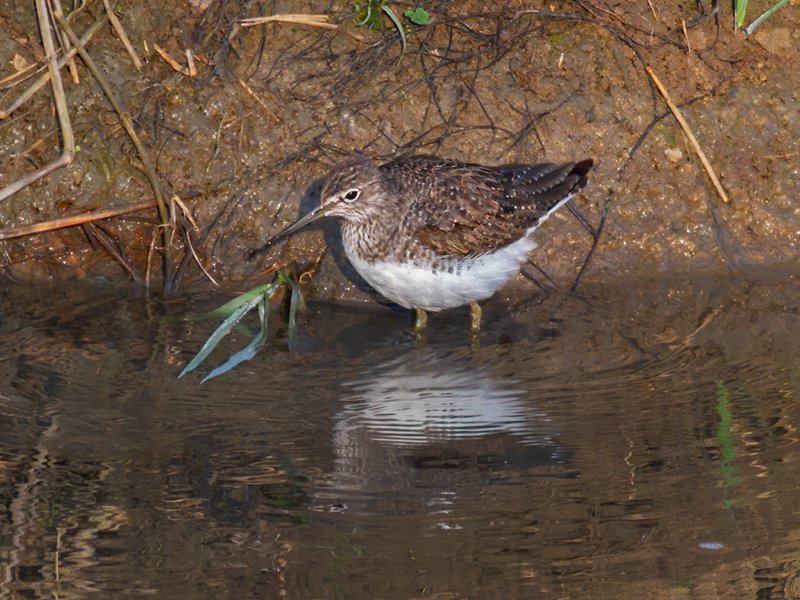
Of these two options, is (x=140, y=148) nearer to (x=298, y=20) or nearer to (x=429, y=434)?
(x=298, y=20)

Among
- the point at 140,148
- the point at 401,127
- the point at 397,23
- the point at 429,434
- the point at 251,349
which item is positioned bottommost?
the point at 429,434

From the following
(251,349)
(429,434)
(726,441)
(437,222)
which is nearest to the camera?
(726,441)

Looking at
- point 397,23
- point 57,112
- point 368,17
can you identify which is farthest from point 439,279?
point 57,112

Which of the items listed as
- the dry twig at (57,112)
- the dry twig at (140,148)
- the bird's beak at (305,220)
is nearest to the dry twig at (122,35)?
the dry twig at (140,148)

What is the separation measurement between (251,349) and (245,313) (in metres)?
0.52

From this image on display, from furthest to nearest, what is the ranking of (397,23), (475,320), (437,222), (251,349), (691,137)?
(691,137), (397,23), (475,320), (437,222), (251,349)

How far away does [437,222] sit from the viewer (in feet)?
22.6

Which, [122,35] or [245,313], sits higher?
[122,35]

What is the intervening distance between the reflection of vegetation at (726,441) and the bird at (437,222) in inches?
59.1

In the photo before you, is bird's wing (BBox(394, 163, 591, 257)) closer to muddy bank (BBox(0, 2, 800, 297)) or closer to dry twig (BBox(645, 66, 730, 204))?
muddy bank (BBox(0, 2, 800, 297))

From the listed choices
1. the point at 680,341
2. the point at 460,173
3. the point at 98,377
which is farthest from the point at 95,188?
the point at 680,341

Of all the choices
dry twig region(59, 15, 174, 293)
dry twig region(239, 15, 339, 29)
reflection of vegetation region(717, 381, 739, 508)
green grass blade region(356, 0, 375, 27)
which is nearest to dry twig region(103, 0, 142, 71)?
dry twig region(59, 15, 174, 293)

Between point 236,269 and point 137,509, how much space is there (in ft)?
9.43

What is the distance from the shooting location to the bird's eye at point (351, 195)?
22.7ft
